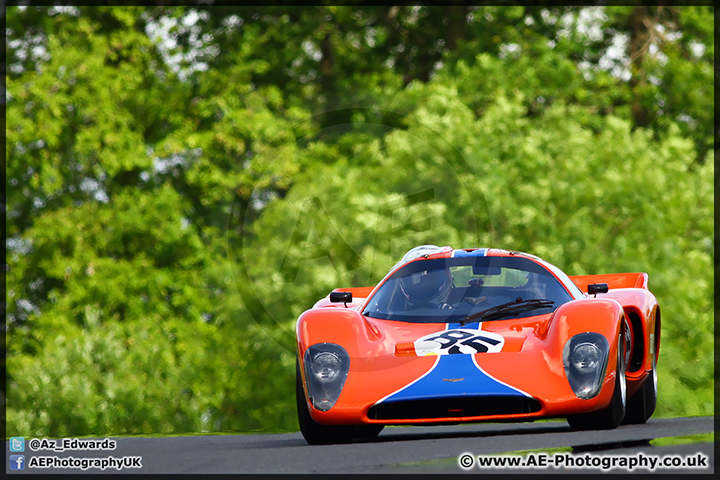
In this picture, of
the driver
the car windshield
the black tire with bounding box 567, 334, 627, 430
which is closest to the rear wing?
A: the car windshield

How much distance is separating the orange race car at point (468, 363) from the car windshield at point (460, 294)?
0.05 feet

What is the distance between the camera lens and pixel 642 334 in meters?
6.71

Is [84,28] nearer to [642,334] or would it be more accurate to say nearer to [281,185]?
[281,185]

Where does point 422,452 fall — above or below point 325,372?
below

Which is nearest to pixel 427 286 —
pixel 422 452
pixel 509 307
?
pixel 509 307

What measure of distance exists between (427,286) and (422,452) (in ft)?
6.06

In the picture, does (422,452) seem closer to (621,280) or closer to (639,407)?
(639,407)

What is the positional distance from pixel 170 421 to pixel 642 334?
1432 cm

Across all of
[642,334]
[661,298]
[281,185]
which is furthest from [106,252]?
[642,334]

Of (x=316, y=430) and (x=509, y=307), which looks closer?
(x=316, y=430)

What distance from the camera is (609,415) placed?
18.6 feet

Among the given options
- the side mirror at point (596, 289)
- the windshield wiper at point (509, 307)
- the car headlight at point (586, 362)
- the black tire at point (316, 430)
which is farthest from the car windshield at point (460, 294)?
the black tire at point (316, 430)

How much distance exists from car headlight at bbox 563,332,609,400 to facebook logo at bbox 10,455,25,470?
3147 millimetres

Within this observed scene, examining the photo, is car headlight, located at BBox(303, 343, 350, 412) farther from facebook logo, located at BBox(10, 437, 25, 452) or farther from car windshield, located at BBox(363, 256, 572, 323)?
facebook logo, located at BBox(10, 437, 25, 452)
